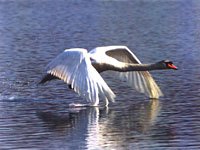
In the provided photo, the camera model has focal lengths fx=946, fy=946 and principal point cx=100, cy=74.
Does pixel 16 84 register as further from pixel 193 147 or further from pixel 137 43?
pixel 137 43

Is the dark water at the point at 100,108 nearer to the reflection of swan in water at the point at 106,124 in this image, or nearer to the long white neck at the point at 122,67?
the reflection of swan in water at the point at 106,124

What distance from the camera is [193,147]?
14.8 metres

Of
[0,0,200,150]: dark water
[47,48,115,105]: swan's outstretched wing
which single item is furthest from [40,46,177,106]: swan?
[0,0,200,150]: dark water

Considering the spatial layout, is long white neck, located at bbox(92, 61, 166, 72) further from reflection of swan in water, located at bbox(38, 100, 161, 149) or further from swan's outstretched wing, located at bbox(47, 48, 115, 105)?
swan's outstretched wing, located at bbox(47, 48, 115, 105)

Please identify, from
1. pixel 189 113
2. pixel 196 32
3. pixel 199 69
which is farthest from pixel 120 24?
pixel 189 113

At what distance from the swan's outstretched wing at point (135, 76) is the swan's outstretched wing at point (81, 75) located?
5.46 ft

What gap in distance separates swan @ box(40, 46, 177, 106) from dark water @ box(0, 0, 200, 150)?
0.34 m

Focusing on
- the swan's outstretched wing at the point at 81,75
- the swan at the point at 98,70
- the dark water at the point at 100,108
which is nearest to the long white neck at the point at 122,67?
the swan at the point at 98,70

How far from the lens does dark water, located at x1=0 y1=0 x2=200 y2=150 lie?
1577 centimetres

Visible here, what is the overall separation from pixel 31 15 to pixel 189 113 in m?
40.1

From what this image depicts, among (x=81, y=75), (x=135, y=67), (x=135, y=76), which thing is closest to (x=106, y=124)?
(x=81, y=75)

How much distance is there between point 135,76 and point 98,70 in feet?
5.51

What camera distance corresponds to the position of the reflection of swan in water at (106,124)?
51.1 feet

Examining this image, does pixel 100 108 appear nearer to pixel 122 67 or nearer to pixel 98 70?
pixel 98 70
